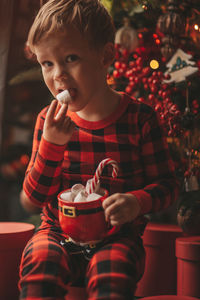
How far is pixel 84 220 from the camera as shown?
2.47 feet

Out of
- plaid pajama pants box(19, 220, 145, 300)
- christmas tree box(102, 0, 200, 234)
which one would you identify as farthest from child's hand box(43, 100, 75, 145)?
christmas tree box(102, 0, 200, 234)

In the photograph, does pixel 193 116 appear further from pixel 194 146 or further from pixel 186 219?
pixel 186 219

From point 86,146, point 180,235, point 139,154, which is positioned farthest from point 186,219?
point 86,146

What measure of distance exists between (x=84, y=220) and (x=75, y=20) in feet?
1.38

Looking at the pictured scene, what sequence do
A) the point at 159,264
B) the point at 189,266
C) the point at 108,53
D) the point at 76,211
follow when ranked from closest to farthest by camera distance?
the point at 76,211, the point at 108,53, the point at 189,266, the point at 159,264

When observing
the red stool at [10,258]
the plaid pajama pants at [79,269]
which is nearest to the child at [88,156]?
the plaid pajama pants at [79,269]

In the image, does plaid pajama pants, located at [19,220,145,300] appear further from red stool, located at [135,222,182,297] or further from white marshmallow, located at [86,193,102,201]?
red stool, located at [135,222,182,297]

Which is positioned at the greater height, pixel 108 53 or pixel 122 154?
pixel 108 53

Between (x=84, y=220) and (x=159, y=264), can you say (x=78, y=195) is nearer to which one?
(x=84, y=220)

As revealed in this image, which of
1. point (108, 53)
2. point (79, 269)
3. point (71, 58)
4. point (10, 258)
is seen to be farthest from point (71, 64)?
point (10, 258)

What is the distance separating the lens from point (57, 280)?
711 mm

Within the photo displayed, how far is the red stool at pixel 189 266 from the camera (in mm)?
1004

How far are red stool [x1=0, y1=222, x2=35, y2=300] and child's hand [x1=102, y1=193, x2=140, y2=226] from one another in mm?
354

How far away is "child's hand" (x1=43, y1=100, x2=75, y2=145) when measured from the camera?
807 mm
